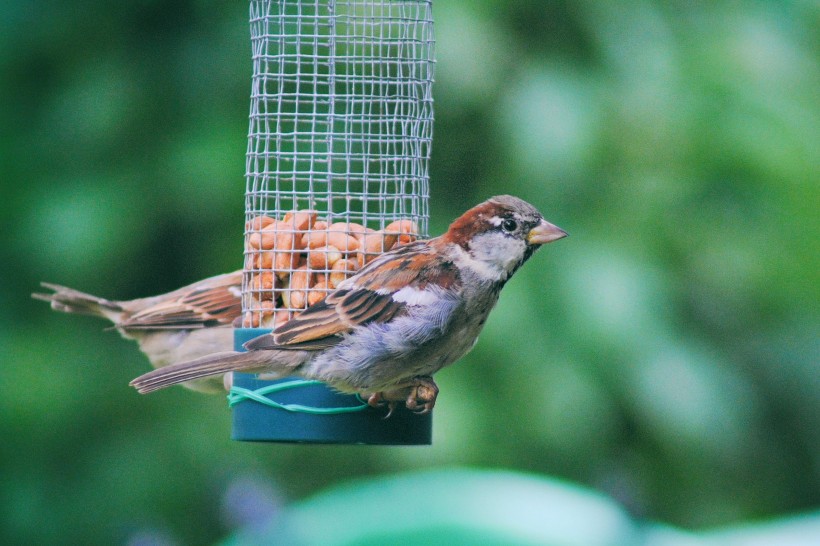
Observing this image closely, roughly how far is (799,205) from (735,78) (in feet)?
1.62

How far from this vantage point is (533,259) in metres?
3.79

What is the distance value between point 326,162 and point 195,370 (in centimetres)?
74

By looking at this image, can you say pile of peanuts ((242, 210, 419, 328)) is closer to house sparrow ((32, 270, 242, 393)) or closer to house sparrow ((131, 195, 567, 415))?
house sparrow ((131, 195, 567, 415))

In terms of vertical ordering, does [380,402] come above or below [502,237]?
below

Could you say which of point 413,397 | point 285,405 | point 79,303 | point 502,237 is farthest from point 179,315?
point 502,237

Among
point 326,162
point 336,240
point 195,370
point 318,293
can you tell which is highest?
point 326,162

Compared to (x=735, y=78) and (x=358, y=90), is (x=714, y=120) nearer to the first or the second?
(x=735, y=78)

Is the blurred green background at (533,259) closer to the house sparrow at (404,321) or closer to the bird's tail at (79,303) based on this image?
the bird's tail at (79,303)

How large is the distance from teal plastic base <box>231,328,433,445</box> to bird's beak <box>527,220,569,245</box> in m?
0.53

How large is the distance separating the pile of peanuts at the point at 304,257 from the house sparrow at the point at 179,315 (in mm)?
578

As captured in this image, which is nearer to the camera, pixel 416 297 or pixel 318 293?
pixel 416 297

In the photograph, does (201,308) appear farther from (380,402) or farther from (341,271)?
(380,402)

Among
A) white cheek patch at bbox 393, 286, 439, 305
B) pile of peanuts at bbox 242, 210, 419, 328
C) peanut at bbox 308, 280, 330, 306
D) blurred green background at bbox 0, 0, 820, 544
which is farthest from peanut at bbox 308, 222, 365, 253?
blurred green background at bbox 0, 0, 820, 544

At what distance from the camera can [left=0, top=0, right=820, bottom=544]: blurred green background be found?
3781 millimetres
